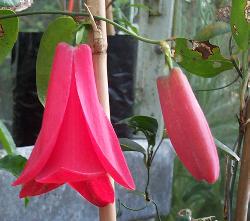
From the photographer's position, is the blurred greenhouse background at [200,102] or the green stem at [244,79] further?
the blurred greenhouse background at [200,102]

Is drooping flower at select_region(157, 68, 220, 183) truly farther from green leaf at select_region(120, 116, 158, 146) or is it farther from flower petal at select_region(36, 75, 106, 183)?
green leaf at select_region(120, 116, 158, 146)

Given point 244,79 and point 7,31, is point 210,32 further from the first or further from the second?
point 7,31

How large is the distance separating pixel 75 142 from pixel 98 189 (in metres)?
0.05

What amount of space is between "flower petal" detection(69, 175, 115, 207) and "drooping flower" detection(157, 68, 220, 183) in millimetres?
64

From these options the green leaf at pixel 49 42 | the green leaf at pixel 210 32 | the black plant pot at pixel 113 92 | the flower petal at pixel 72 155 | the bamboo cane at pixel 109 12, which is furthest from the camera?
the black plant pot at pixel 113 92

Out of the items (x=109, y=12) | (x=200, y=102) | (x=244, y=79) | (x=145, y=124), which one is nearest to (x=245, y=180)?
(x=244, y=79)

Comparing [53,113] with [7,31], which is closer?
[53,113]

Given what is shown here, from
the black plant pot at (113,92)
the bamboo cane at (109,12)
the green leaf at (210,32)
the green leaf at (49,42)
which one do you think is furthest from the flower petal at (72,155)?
the black plant pot at (113,92)

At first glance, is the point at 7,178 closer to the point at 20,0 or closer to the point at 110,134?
the point at 20,0

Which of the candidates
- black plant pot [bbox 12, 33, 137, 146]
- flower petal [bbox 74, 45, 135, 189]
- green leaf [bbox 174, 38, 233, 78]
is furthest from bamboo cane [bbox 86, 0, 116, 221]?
black plant pot [bbox 12, 33, 137, 146]

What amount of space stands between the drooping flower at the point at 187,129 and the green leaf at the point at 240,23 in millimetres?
147

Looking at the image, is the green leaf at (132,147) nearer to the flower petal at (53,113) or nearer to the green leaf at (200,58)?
the green leaf at (200,58)

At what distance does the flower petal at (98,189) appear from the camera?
0.43 m

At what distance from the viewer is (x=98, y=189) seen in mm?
432
